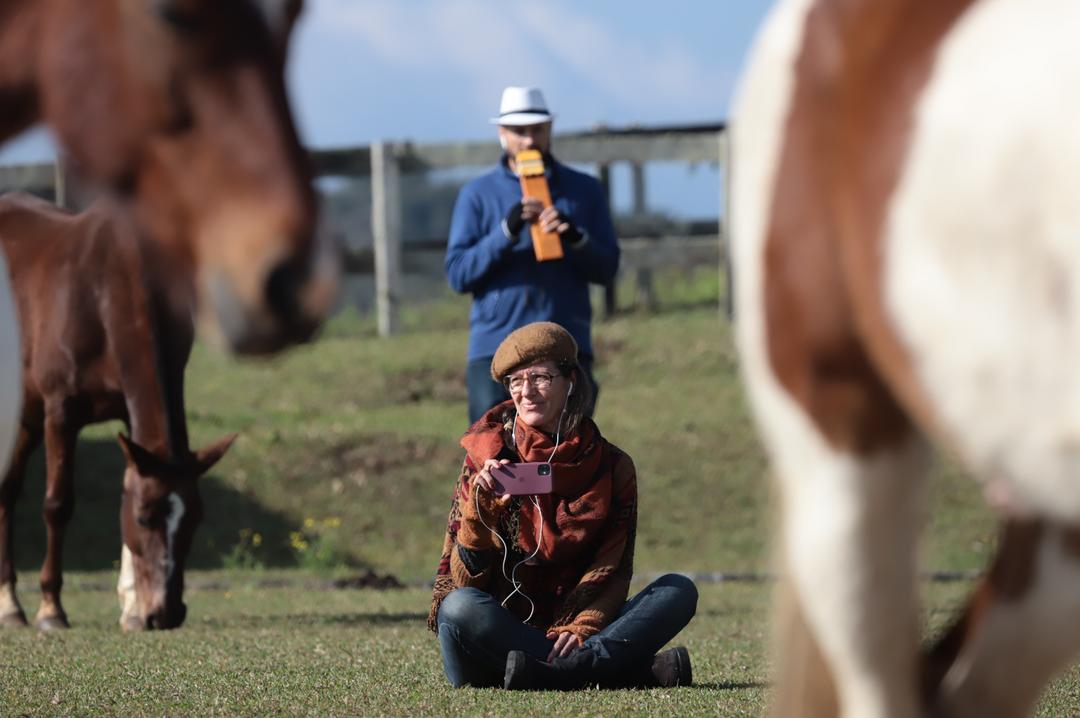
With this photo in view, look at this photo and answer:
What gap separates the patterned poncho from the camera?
5176mm

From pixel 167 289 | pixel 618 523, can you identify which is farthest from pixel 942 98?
pixel 618 523

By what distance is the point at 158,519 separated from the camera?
811cm

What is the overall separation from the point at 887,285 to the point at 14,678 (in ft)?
14.0

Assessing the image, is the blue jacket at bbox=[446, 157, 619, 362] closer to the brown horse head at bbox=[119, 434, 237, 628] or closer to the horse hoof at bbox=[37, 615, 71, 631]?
the brown horse head at bbox=[119, 434, 237, 628]

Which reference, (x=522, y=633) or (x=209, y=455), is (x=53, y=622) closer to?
(x=209, y=455)

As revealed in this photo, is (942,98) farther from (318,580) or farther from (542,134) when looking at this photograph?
(318,580)

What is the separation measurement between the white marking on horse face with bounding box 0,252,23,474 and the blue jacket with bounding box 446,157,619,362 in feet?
14.5

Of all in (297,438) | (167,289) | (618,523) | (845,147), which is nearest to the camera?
(167,289)

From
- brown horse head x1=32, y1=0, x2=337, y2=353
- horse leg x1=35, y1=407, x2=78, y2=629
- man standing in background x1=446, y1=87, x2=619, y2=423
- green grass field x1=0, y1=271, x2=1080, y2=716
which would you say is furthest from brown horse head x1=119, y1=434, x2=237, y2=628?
brown horse head x1=32, y1=0, x2=337, y2=353

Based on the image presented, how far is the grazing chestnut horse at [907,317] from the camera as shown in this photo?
6.35 feet

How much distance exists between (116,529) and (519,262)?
553cm

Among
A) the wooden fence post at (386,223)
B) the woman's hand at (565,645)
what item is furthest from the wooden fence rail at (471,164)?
the woman's hand at (565,645)

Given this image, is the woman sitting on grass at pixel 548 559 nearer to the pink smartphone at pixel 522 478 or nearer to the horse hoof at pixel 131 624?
the pink smartphone at pixel 522 478

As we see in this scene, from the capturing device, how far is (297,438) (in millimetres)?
12555
